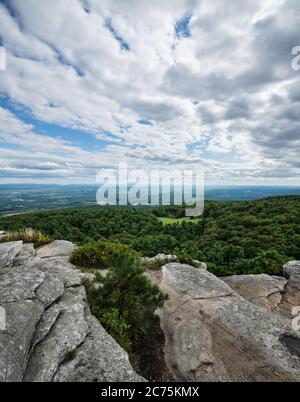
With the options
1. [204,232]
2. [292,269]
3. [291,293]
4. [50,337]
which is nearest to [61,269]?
[50,337]

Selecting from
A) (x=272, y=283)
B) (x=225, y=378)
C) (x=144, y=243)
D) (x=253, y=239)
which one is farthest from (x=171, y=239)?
(x=225, y=378)

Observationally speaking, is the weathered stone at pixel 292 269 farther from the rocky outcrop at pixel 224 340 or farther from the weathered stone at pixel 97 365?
the weathered stone at pixel 97 365

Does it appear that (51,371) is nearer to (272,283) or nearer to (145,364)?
(145,364)

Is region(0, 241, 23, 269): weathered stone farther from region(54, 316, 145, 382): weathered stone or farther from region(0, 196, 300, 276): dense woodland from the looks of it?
region(0, 196, 300, 276): dense woodland

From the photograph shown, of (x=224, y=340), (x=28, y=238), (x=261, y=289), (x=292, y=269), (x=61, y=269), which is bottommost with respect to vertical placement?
(x=261, y=289)

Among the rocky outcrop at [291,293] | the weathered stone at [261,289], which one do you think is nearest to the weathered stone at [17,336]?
the weathered stone at [261,289]

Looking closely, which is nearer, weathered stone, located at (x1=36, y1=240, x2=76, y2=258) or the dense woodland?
weathered stone, located at (x1=36, y1=240, x2=76, y2=258)

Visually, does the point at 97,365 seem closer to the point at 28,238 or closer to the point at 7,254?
the point at 7,254

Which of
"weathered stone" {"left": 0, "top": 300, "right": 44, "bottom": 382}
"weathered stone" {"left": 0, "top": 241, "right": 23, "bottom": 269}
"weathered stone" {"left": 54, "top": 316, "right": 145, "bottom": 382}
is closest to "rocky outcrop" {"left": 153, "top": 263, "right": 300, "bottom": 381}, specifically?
"weathered stone" {"left": 54, "top": 316, "right": 145, "bottom": 382}
